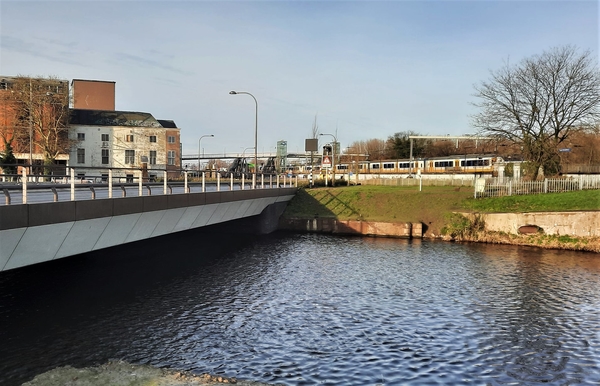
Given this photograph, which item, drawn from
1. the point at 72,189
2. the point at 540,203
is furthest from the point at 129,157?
the point at 72,189

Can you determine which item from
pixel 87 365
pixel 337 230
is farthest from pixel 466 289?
pixel 337 230

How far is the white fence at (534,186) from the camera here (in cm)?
4078

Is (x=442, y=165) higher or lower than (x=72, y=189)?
higher

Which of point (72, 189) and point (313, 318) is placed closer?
point (72, 189)

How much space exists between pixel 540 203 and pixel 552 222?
145 inches

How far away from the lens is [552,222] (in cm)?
3341

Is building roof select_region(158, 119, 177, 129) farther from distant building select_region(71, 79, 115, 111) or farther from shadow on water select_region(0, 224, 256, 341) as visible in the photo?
shadow on water select_region(0, 224, 256, 341)

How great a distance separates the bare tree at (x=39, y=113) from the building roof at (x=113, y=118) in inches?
225

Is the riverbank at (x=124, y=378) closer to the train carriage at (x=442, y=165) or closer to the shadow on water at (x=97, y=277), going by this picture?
the shadow on water at (x=97, y=277)

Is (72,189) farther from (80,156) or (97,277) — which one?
(80,156)

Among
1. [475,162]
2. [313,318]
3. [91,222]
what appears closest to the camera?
[91,222]

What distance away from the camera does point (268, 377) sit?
36.6 ft

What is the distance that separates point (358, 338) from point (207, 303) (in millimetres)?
6170

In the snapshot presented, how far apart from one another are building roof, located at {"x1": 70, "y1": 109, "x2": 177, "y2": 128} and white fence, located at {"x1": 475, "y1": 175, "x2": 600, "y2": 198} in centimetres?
5390
